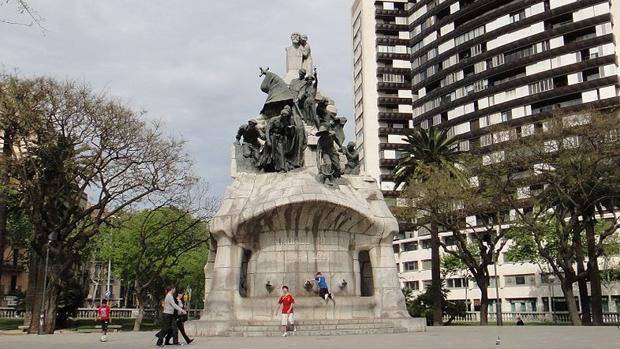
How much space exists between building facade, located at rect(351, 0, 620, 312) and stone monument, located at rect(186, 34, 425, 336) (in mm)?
36747

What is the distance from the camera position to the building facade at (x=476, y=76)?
62.6 m

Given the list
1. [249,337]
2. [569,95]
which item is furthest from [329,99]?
[569,95]

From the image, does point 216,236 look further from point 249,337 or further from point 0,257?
point 0,257

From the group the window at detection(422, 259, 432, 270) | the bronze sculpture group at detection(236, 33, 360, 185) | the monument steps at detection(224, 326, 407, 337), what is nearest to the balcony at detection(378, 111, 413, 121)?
the window at detection(422, 259, 432, 270)

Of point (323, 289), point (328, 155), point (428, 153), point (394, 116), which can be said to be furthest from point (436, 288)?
point (394, 116)

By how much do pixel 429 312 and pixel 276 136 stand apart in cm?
2128

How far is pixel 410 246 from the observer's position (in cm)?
7850

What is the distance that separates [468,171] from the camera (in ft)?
122

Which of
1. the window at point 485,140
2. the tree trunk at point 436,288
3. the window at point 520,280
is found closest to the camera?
the tree trunk at point 436,288

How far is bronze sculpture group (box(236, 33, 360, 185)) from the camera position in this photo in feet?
69.4

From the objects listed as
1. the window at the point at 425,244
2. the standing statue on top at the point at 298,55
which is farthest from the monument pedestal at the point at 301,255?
the window at the point at 425,244

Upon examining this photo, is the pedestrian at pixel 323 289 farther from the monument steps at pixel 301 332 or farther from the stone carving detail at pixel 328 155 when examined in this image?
the stone carving detail at pixel 328 155

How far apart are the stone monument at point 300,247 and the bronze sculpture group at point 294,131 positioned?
5cm

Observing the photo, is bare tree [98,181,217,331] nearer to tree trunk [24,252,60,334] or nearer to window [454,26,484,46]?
tree trunk [24,252,60,334]
